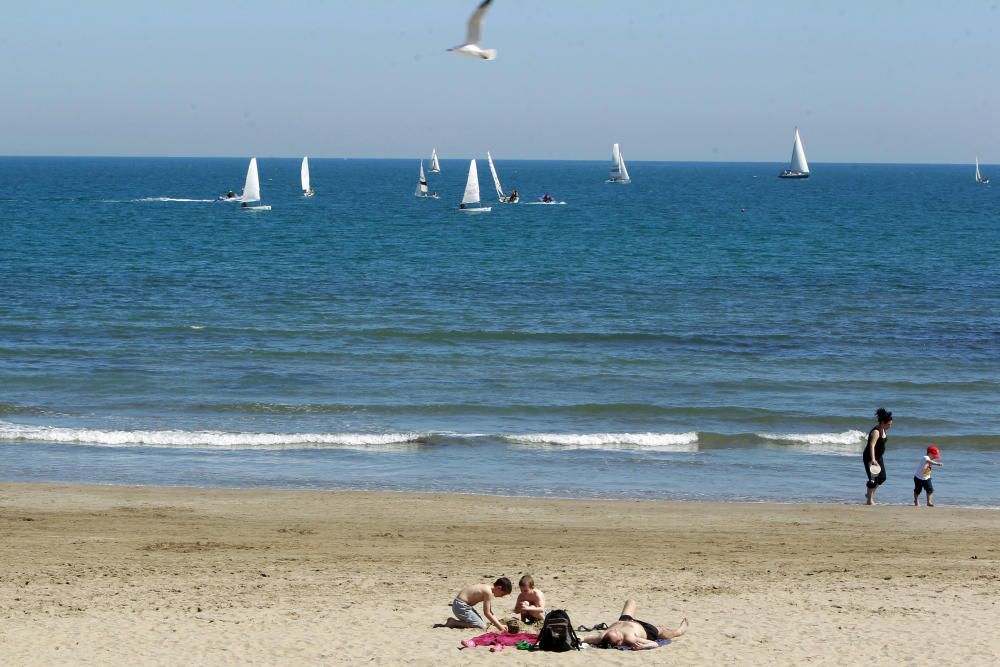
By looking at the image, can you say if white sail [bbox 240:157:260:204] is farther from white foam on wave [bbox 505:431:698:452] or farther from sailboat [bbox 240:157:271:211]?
white foam on wave [bbox 505:431:698:452]

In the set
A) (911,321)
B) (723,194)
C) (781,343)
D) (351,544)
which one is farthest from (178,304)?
(723,194)

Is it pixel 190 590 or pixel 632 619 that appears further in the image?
pixel 190 590

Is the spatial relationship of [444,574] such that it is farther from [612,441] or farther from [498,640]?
[612,441]

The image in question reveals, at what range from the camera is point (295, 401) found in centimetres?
2573

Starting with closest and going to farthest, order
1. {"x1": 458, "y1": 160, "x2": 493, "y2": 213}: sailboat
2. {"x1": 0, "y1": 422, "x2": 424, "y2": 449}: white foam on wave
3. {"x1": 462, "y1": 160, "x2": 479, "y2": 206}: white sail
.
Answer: {"x1": 0, "y1": 422, "x2": 424, "y2": 449}: white foam on wave
{"x1": 458, "y1": 160, "x2": 493, "y2": 213}: sailboat
{"x1": 462, "y1": 160, "x2": 479, "y2": 206}: white sail

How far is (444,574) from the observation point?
45.5 feet

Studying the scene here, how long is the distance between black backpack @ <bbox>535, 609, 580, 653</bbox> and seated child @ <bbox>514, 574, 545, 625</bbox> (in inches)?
26.9

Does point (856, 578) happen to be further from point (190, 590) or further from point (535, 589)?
point (190, 590)

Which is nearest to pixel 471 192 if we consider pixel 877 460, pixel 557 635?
pixel 877 460

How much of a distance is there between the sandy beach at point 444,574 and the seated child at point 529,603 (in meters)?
0.37

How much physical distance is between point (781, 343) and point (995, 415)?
8634 millimetres

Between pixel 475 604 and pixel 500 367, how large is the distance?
1754 cm

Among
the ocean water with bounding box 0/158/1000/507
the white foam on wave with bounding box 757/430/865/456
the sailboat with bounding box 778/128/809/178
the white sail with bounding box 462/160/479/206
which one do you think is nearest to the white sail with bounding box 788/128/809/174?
the sailboat with bounding box 778/128/809/178

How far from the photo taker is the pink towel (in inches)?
Answer: 454
